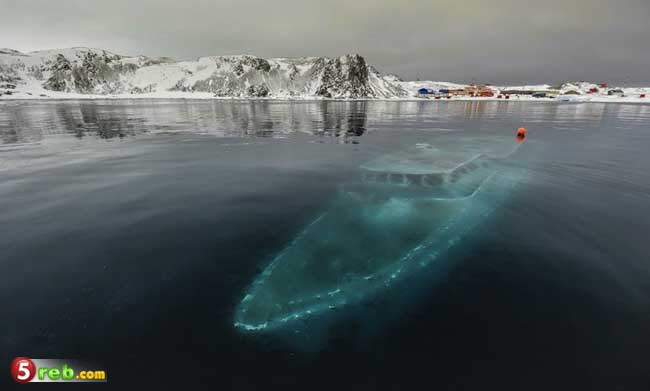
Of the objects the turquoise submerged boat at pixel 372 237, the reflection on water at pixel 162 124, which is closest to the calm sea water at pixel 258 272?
the turquoise submerged boat at pixel 372 237

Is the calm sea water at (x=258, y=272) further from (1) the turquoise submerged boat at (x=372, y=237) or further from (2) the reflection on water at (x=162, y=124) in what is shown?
(2) the reflection on water at (x=162, y=124)

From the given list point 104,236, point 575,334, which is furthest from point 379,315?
point 104,236

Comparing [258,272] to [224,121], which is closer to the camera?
[258,272]

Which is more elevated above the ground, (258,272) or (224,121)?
(224,121)

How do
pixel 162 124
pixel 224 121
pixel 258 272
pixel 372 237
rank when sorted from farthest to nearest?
pixel 224 121 < pixel 162 124 < pixel 372 237 < pixel 258 272

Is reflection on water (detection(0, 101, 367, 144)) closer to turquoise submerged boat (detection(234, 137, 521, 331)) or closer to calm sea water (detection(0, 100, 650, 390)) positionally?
turquoise submerged boat (detection(234, 137, 521, 331))

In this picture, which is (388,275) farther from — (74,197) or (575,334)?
(74,197)

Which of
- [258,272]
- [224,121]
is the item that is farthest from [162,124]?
[258,272]

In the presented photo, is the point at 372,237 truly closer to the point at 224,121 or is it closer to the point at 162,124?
the point at 162,124
